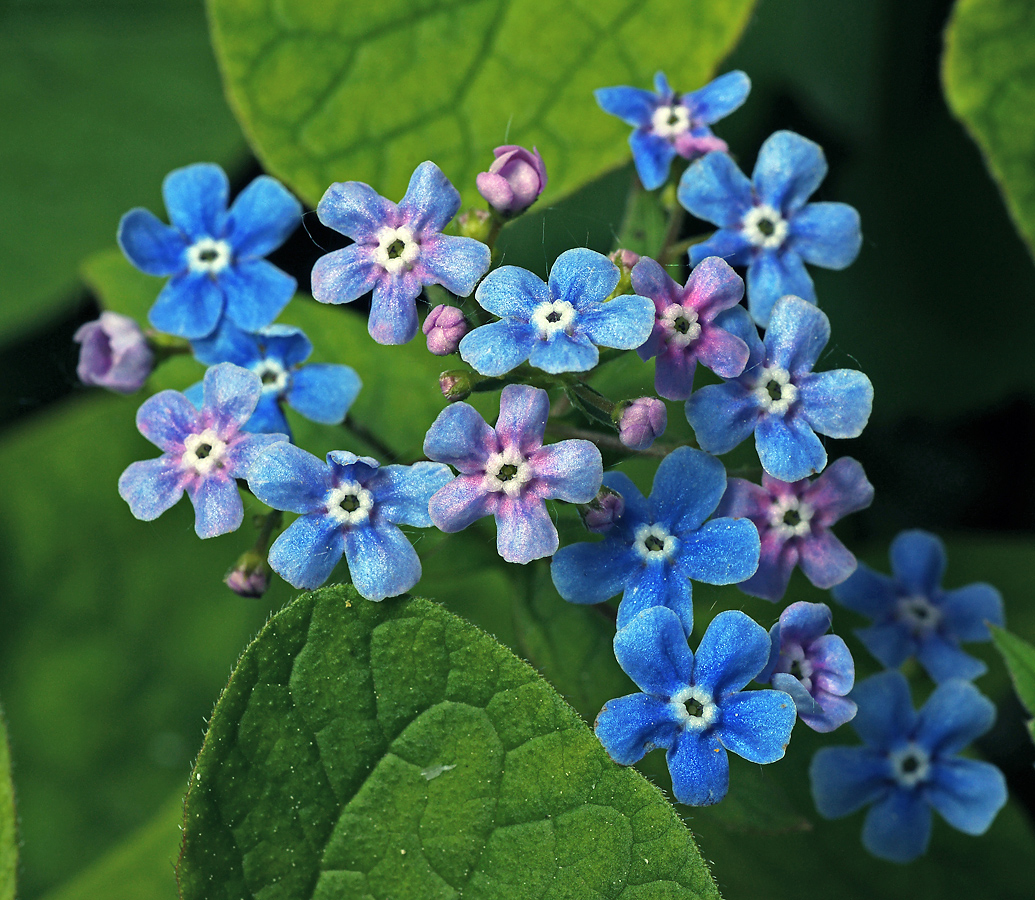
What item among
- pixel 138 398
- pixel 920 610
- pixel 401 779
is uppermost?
pixel 401 779

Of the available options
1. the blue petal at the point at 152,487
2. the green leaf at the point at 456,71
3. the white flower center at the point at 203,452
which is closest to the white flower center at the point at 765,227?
the green leaf at the point at 456,71

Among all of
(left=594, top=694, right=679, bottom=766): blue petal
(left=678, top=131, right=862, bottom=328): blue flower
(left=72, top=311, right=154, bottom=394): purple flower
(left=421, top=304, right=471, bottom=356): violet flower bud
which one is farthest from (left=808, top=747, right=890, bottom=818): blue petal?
(left=72, top=311, right=154, bottom=394): purple flower

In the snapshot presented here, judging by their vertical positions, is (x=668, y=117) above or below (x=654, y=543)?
above

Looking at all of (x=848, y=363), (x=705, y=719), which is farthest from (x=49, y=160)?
(x=705, y=719)

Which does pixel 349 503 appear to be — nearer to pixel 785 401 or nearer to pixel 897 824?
pixel 785 401

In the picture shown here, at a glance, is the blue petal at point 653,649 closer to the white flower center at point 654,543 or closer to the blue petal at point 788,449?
the white flower center at point 654,543

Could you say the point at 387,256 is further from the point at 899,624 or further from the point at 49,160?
the point at 49,160

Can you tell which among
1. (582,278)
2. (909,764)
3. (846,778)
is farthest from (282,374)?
(909,764)

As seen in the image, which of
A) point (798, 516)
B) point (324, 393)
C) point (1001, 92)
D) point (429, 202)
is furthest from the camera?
point (1001, 92)
